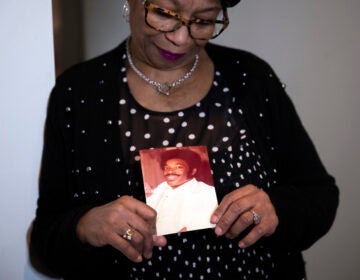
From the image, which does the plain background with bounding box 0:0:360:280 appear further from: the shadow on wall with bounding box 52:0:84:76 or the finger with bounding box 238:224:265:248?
the finger with bounding box 238:224:265:248

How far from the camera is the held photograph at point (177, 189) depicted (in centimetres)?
79

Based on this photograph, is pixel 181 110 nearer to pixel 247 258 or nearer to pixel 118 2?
pixel 247 258

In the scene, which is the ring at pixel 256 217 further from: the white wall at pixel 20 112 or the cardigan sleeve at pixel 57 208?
the white wall at pixel 20 112

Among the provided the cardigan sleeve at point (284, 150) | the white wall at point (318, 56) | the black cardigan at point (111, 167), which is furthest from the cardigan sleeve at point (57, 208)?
the white wall at point (318, 56)

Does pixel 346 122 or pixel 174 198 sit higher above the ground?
pixel 346 122

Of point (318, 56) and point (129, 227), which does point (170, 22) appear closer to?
point (129, 227)

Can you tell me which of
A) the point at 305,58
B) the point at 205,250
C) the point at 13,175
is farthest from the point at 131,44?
the point at 305,58

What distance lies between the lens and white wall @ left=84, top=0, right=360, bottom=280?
1343mm

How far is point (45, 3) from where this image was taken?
0.85m

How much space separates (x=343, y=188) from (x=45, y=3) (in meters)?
1.22

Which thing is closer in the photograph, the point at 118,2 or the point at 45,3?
the point at 45,3

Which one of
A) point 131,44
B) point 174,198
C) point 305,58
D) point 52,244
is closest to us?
point 174,198

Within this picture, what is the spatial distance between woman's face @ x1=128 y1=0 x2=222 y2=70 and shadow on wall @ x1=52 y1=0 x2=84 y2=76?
0.37 m

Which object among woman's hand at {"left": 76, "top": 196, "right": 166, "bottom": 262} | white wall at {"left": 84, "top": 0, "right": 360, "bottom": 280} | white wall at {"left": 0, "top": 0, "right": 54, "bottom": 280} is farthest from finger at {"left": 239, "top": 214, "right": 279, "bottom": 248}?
white wall at {"left": 84, "top": 0, "right": 360, "bottom": 280}
